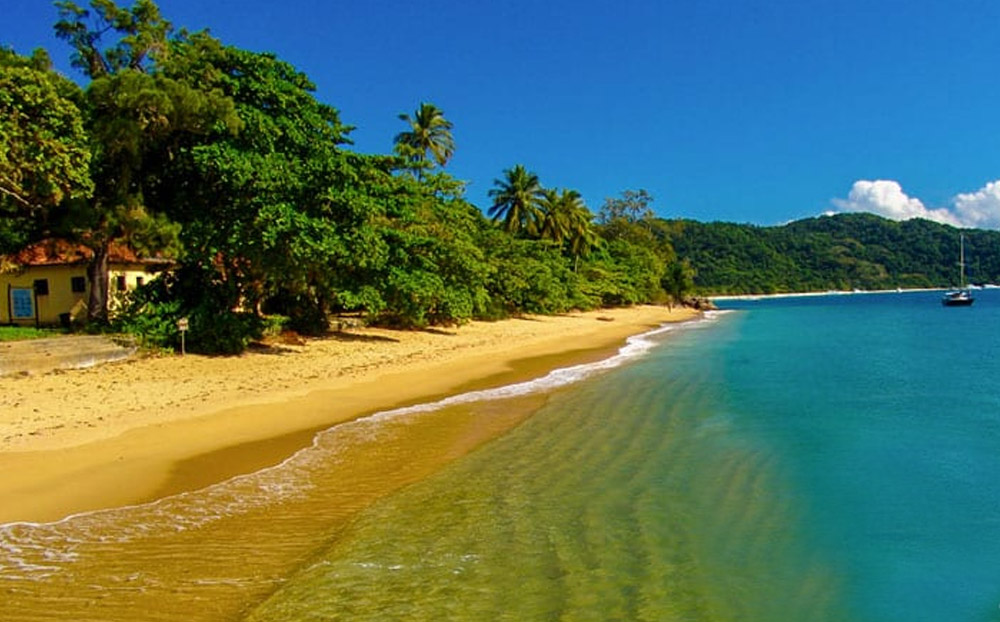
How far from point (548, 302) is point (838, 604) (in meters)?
38.6

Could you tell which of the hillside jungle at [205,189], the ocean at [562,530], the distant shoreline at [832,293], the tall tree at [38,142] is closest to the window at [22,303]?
the hillside jungle at [205,189]

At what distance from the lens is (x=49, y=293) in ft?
78.4

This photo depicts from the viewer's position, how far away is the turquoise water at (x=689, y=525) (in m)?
5.31

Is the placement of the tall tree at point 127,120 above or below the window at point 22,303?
above

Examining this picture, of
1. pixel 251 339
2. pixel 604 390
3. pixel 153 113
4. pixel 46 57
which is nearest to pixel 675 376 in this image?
pixel 604 390

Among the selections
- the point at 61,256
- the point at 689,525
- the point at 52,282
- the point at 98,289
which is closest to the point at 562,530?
the point at 689,525

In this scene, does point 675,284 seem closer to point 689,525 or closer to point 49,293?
point 49,293

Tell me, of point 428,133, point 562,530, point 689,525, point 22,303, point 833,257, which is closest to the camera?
point 562,530

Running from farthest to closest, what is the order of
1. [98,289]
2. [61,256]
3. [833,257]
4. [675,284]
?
1. [833,257]
2. [675,284]
3. [61,256]
4. [98,289]

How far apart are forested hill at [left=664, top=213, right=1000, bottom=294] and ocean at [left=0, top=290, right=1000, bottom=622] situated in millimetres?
141768

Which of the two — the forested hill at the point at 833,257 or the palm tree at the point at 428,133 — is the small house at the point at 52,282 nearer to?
the palm tree at the point at 428,133

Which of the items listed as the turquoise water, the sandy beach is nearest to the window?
the sandy beach

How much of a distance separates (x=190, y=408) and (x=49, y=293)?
16037mm

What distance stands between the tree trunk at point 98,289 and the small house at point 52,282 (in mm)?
3806
